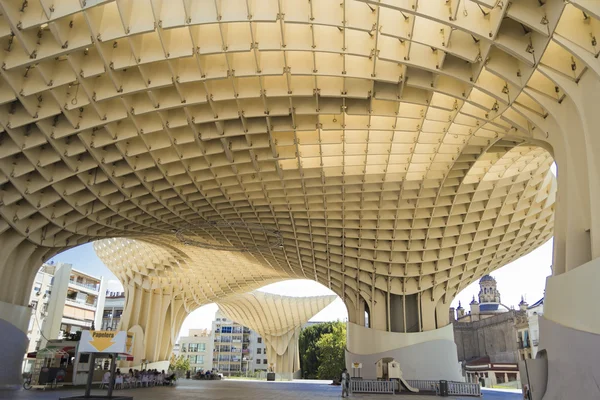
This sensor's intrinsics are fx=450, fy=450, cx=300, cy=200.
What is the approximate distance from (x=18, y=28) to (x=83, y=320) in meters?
101

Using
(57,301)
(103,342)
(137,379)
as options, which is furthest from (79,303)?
(103,342)

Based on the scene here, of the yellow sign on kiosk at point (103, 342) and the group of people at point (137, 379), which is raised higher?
the yellow sign on kiosk at point (103, 342)

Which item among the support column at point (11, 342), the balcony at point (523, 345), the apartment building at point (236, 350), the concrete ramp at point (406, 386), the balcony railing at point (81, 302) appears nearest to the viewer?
the support column at point (11, 342)

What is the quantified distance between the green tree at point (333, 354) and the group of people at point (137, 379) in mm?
49247

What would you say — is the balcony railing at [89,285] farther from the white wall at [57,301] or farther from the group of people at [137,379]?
the group of people at [137,379]

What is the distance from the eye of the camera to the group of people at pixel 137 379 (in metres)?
35.7

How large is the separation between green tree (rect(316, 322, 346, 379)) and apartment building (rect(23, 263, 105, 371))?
4579 cm

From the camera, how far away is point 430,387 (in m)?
38.7

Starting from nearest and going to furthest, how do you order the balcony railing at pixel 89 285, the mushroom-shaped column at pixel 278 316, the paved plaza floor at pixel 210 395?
the paved plaza floor at pixel 210 395
the mushroom-shaped column at pixel 278 316
the balcony railing at pixel 89 285

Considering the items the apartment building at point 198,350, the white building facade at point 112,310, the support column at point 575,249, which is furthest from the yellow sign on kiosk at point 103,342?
the apartment building at point 198,350

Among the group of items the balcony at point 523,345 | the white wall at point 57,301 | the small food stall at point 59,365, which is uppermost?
the white wall at point 57,301

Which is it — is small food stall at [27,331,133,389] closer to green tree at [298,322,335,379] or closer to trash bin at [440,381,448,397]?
trash bin at [440,381,448,397]

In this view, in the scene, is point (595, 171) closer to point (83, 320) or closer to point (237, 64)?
point (237, 64)

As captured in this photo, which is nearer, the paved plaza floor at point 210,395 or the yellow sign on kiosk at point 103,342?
the yellow sign on kiosk at point 103,342
